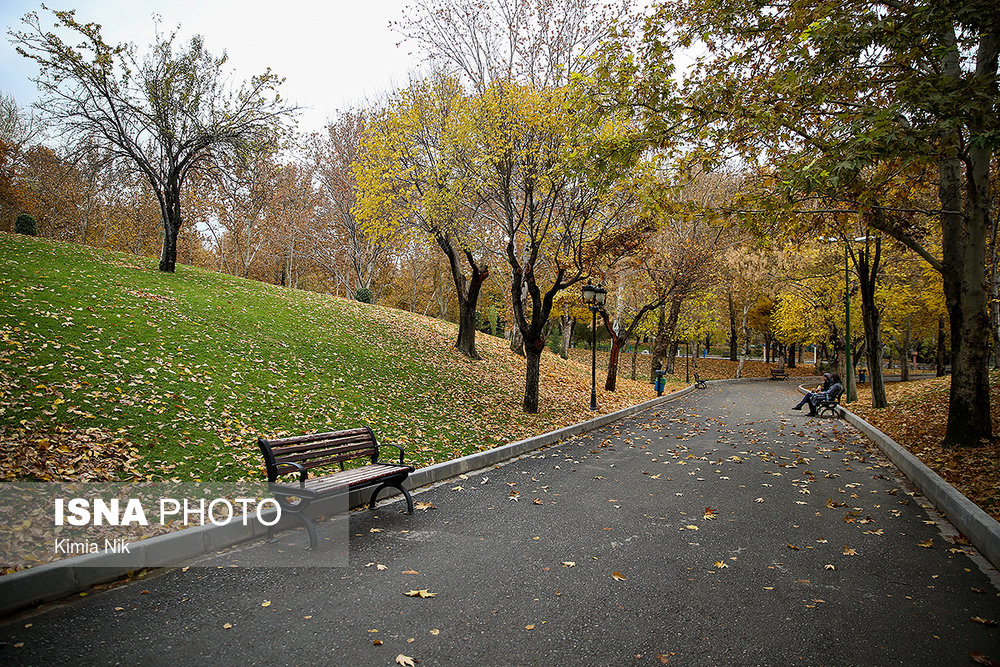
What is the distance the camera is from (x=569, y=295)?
85.5ft

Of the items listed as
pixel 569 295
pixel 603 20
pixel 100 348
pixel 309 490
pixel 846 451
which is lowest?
pixel 846 451

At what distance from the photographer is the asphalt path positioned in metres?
3.14

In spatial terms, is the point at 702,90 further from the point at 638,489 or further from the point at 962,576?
the point at 962,576

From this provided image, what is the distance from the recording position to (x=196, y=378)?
28.2 ft

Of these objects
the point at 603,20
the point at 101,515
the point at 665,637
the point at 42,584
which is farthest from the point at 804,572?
the point at 603,20

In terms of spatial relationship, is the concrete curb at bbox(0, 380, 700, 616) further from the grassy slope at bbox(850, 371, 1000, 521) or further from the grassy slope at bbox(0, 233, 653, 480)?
the grassy slope at bbox(850, 371, 1000, 521)

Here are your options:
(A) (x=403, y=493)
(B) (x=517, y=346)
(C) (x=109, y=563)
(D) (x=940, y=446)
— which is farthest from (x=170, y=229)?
(D) (x=940, y=446)

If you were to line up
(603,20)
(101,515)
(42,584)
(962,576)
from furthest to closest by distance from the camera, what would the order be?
(603,20) < (101,515) < (962,576) < (42,584)

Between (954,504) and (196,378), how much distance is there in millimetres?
10517

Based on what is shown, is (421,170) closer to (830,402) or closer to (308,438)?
(308,438)

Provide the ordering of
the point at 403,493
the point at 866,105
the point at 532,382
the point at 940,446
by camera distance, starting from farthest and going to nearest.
Answer: the point at 532,382 → the point at 940,446 → the point at 866,105 → the point at 403,493

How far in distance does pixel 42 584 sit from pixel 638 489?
6305mm

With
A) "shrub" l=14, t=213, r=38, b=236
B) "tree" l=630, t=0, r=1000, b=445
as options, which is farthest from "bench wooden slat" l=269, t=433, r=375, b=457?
"shrub" l=14, t=213, r=38, b=236

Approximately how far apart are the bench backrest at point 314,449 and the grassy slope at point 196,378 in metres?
1.24
